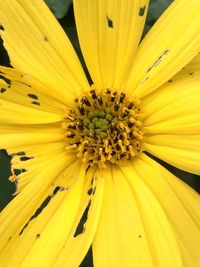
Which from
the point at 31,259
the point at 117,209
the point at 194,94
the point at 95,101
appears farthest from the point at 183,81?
the point at 31,259

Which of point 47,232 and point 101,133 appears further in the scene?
point 101,133

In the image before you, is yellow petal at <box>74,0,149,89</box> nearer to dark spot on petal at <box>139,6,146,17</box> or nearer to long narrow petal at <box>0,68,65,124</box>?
dark spot on petal at <box>139,6,146,17</box>

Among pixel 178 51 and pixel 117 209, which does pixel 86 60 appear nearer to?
pixel 178 51

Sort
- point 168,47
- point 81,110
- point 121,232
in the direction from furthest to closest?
point 81,110
point 168,47
point 121,232

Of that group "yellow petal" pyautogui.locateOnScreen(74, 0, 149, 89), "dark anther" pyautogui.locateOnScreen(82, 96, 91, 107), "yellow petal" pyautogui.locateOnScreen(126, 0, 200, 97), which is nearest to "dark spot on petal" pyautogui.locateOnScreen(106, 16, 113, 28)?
"yellow petal" pyautogui.locateOnScreen(74, 0, 149, 89)

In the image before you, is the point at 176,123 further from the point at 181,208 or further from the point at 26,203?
the point at 26,203

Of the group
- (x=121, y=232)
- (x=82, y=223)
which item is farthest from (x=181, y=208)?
(x=82, y=223)

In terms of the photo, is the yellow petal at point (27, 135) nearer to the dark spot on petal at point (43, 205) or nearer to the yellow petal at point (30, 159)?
the yellow petal at point (30, 159)

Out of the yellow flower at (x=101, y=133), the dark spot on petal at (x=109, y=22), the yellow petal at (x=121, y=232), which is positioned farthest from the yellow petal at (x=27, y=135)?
the dark spot on petal at (x=109, y=22)
